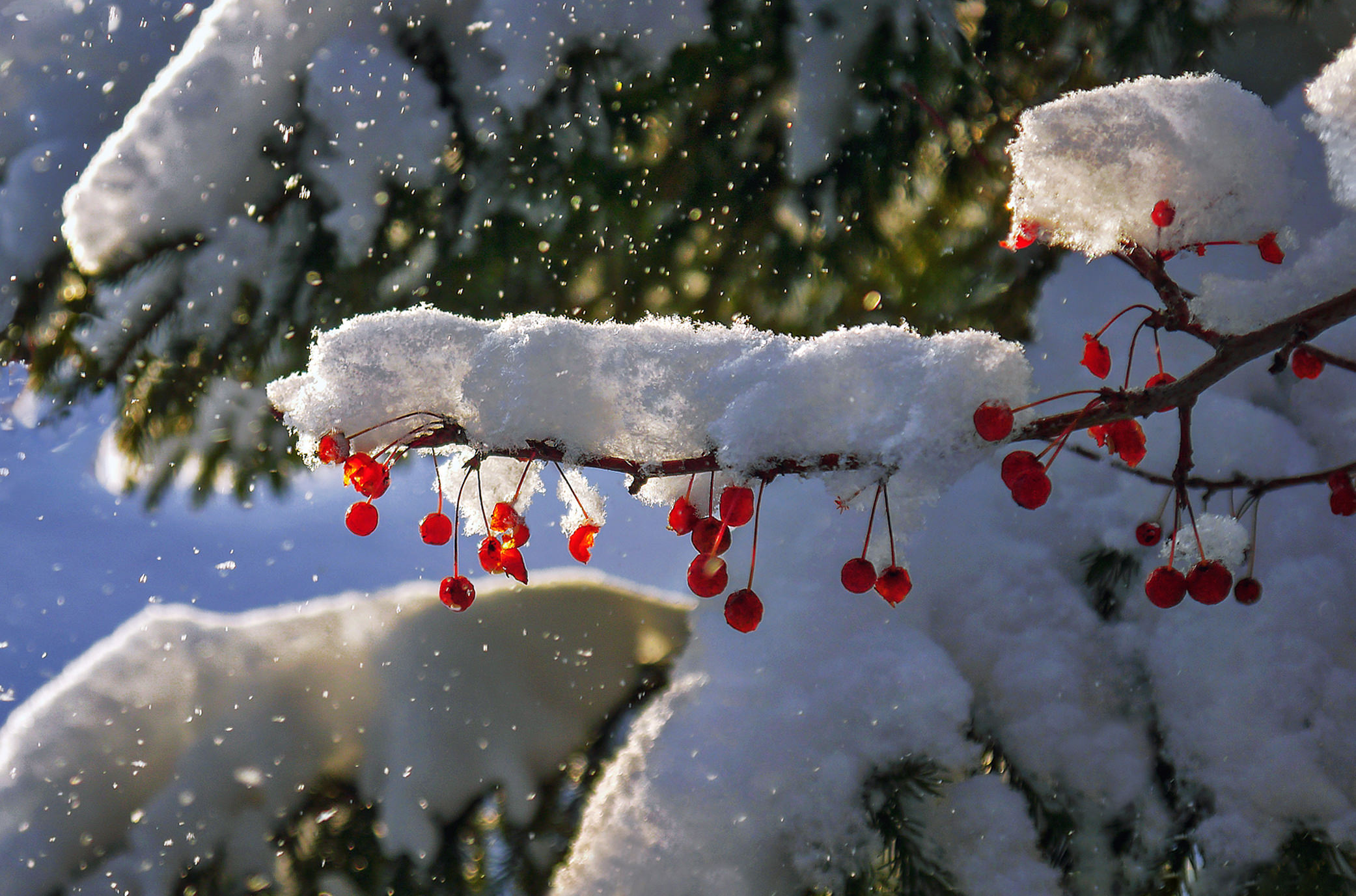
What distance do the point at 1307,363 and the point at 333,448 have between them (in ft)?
2.58

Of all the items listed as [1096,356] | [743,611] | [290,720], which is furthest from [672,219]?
[290,720]

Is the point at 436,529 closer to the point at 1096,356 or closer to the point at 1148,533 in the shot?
the point at 1096,356

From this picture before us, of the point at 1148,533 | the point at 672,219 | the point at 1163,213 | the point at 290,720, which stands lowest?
the point at 290,720

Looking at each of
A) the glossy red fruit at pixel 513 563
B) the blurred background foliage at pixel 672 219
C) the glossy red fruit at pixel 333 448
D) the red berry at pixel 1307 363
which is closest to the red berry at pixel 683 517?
the glossy red fruit at pixel 513 563

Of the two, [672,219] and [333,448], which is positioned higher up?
[672,219]

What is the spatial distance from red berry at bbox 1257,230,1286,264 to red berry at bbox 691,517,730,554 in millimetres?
528

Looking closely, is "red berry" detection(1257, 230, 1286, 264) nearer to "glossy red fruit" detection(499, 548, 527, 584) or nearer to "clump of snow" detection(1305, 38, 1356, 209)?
"clump of snow" detection(1305, 38, 1356, 209)

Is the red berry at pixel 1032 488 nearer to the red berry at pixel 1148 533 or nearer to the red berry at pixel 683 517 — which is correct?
the red berry at pixel 683 517

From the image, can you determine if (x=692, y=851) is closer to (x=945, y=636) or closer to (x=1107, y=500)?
(x=945, y=636)

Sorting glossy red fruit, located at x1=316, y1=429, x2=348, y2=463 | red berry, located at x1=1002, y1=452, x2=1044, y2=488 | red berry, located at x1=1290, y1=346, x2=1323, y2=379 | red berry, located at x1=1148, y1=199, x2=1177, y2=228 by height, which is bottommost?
red berry, located at x1=1002, y1=452, x2=1044, y2=488

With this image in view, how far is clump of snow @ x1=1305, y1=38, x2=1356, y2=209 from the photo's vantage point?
0.52 metres

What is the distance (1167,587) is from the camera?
0.55 meters

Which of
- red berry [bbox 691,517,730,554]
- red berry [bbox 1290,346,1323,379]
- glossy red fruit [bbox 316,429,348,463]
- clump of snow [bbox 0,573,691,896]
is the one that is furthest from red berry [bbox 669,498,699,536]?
clump of snow [bbox 0,573,691,896]

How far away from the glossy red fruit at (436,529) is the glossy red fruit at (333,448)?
0.12 meters
